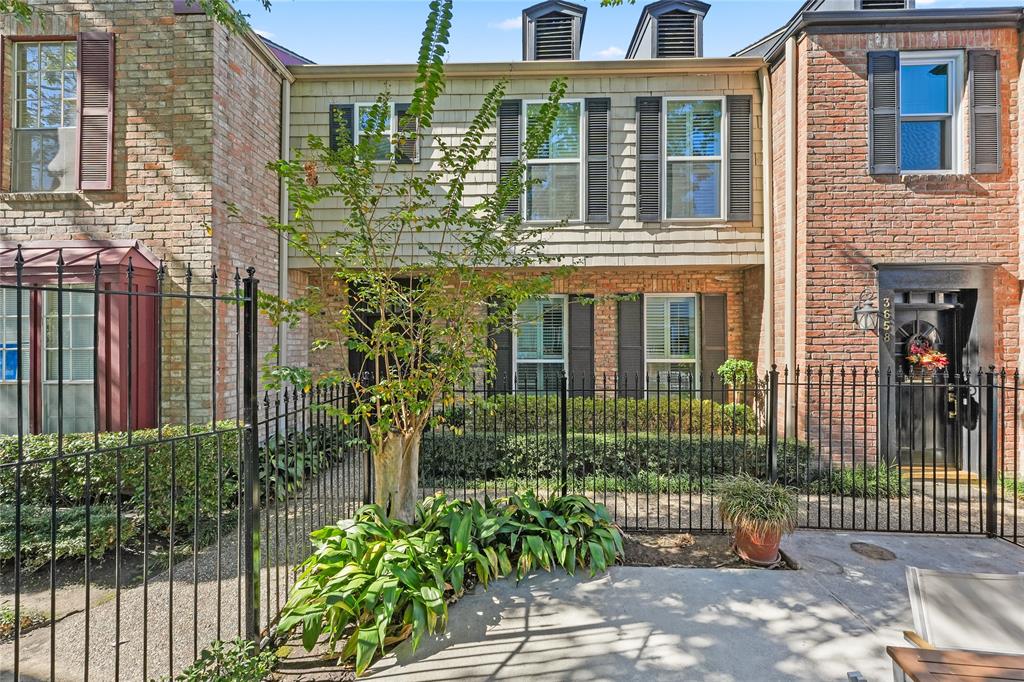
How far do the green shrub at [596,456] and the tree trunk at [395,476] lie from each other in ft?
7.75

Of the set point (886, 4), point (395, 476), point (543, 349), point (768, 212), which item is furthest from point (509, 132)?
point (886, 4)

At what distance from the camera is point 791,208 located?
24.5 feet

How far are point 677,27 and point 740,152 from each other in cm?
275

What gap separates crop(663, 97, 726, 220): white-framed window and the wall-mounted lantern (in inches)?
94.7

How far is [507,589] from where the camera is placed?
4125 millimetres

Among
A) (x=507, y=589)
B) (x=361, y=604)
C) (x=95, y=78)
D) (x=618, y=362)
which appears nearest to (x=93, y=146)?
(x=95, y=78)

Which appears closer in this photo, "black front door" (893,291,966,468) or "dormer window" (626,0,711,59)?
"black front door" (893,291,966,468)

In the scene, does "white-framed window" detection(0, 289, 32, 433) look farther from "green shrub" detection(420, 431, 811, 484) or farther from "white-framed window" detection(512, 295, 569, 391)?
"white-framed window" detection(512, 295, 569, 391)

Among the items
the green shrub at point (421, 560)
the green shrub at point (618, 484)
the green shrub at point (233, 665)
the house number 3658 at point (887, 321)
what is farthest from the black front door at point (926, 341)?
the green shrub at point (233, 665)

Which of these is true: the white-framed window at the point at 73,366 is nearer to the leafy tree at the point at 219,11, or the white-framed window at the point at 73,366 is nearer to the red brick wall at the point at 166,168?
the red brick wall at the point at 166,168

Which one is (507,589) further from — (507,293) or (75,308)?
(75,308)

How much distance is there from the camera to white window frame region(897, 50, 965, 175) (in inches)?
283

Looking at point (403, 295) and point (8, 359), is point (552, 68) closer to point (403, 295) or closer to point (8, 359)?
point (403, 295)

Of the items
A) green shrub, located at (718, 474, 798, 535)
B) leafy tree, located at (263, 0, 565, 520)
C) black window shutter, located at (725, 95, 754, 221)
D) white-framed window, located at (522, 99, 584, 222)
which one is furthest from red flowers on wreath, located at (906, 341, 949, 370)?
leafy tree, located at (263, 0, 565, 520)
